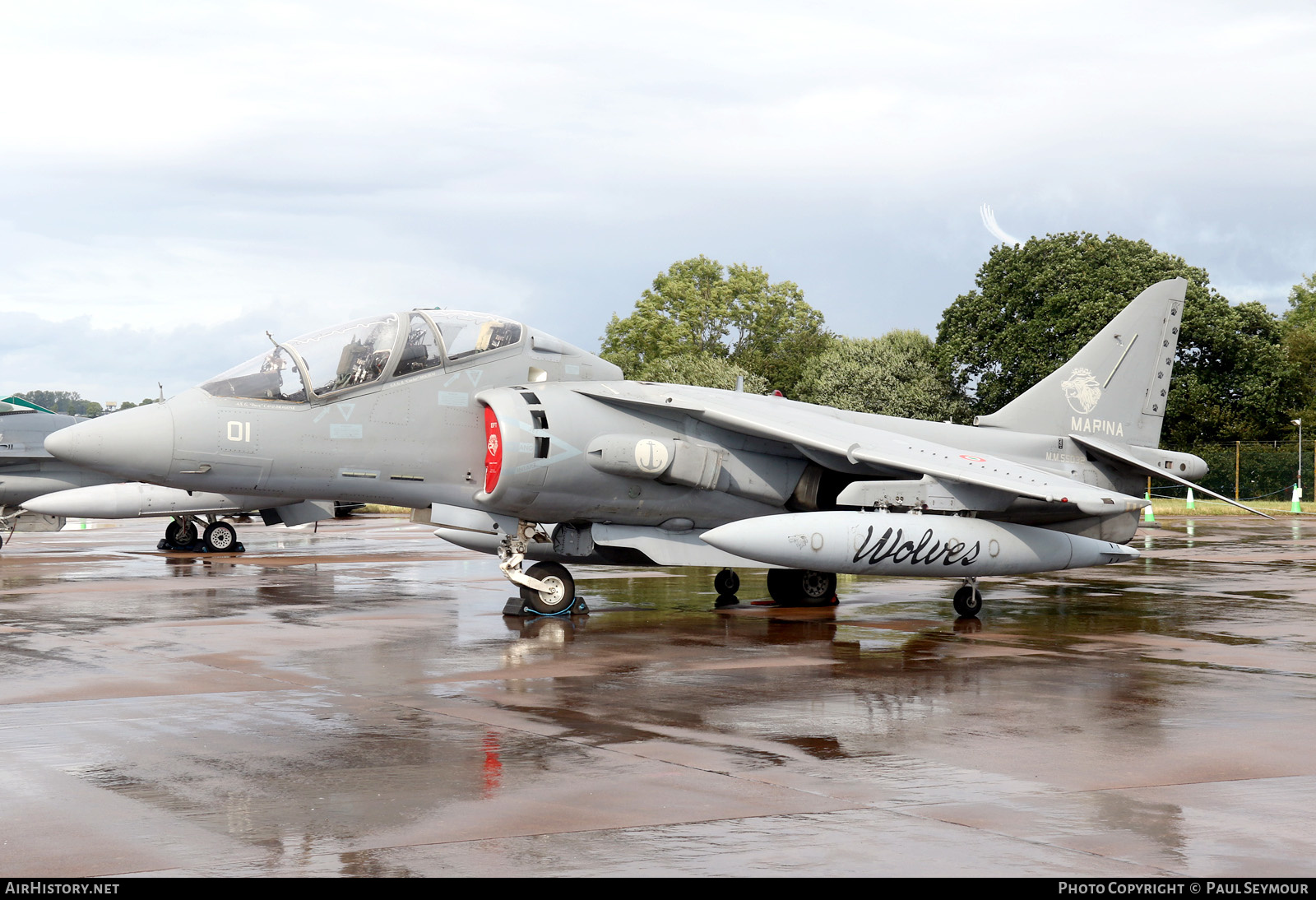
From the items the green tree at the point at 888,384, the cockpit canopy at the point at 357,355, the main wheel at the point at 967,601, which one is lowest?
the main wheel at the point at 967,601

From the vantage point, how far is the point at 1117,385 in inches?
597

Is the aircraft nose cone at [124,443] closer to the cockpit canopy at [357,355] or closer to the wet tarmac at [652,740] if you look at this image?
the cockpit canopy at [357,355]

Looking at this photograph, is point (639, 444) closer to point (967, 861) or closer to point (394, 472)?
point (394, 472)

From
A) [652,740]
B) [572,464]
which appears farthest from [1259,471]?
[652,740]

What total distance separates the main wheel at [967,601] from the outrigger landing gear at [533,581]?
4.02m

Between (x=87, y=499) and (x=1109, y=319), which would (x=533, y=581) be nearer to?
(x=87, y=499)

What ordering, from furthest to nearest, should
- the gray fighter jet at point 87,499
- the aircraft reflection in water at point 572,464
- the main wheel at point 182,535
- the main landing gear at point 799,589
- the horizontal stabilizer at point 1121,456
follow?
the main wheel at point 182,535 → the gray fighter jet at point 87,499 → the horizontal stabilizer at point 1121,456 → the main landing gear at point 799,589 → the aircraft reflection in water at point 572,464

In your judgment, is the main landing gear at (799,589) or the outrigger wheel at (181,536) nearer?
the main landing gear at (799,589)

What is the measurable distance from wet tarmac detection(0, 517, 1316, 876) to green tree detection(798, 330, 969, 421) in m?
41.1

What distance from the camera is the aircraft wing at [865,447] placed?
12.0 metres

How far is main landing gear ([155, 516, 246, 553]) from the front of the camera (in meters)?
21.9

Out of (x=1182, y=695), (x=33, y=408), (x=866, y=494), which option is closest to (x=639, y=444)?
(x=866, y=494)

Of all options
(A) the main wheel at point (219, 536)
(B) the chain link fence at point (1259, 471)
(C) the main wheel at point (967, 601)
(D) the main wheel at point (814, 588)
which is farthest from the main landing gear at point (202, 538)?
(B) the chain link fence at point (1259, 471)

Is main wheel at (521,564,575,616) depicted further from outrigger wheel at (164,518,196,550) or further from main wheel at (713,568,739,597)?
outrigger wheel at (164,518,196,550)
